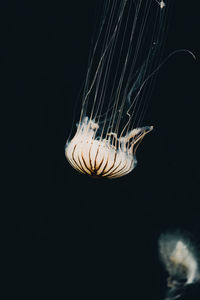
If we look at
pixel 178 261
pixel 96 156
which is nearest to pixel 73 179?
pixel 96 156

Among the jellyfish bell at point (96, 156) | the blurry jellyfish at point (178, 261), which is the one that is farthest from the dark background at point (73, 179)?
the jellyfish bell at point (96, 156)

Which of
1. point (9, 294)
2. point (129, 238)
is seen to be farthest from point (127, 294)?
point (9, 294)

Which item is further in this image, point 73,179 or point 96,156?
point 73,179

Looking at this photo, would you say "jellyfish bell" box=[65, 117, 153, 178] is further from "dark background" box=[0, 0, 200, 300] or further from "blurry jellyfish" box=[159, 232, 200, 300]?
"blurry jellyfish" box=[159, 232, 200, 300]

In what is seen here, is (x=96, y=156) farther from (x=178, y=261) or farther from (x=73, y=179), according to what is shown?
(x=178, y=261)

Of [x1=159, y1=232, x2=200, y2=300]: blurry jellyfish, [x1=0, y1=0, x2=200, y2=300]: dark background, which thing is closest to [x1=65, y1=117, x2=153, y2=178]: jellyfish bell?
[x1=0, y1=0, x2=200, y2=300]: dark background

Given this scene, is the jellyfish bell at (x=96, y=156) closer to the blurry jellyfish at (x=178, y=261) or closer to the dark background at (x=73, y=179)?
the dark background at (x=73, y=179)
